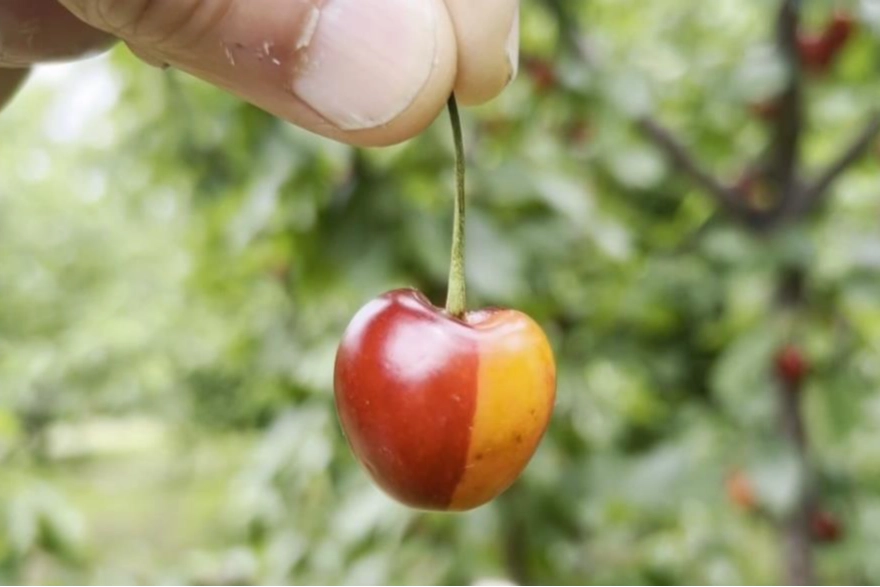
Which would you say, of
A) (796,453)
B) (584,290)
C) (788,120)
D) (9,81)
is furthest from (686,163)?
(9,81)

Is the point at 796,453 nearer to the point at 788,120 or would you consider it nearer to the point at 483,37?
the point at 788,120

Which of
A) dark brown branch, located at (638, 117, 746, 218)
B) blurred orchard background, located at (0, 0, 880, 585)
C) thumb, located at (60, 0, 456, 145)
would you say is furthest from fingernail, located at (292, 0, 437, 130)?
dark brown branch, located at (638, 117, 746, 218)

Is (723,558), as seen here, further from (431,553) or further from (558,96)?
(558,96)

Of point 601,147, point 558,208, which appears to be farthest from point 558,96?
point 558,208

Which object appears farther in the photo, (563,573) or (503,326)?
Result: (563,573)

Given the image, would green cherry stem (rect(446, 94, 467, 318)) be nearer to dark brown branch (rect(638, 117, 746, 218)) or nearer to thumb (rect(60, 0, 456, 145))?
thumb (rect(60, 0, 456, 145))

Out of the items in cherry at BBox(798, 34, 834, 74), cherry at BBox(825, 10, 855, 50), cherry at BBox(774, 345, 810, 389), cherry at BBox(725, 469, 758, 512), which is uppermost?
cherry at BBox(825, 10, 855, 50)
